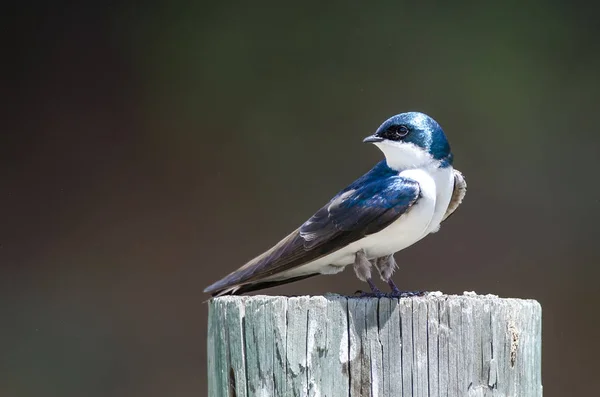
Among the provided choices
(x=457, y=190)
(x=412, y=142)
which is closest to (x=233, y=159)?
(x=457, y=190)

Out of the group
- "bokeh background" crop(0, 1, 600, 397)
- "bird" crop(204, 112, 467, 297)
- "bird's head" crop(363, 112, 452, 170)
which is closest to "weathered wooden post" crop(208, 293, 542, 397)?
"bird" crop(204, 112, 467, 297)

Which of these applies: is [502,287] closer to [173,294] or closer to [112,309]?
[173,294]

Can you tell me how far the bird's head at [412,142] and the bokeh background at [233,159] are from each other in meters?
2.41

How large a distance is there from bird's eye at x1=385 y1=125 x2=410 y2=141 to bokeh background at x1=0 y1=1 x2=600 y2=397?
242 cm

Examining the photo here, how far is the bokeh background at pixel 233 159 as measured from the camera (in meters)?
4.86

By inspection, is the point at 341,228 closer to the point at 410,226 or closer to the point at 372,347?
the point at 410,226

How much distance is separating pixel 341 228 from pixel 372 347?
1.87 ft

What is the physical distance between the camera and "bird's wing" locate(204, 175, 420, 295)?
2.25 metres

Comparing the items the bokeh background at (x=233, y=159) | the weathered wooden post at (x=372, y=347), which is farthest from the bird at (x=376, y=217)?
the bokeh background at (x=233, y=159)

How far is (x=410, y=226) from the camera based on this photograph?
7.59 ft

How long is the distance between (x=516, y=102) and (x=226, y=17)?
1.67 m

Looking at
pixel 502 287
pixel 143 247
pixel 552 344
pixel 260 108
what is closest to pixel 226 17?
pixel 260 108

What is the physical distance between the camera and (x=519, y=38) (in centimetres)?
526

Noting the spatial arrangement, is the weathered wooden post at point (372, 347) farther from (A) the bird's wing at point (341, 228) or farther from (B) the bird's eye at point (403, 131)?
(B) the bird's eye at point (403, 131)
